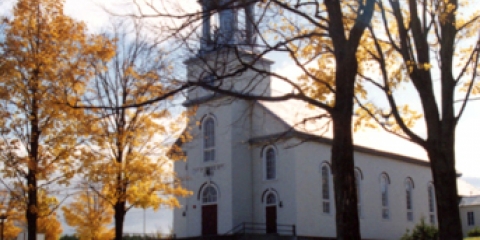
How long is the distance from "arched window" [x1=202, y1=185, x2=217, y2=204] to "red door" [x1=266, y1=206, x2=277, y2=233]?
3141 mm

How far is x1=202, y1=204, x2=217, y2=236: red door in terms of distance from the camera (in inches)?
1237

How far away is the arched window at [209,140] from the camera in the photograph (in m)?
32.6

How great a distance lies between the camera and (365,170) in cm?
3478

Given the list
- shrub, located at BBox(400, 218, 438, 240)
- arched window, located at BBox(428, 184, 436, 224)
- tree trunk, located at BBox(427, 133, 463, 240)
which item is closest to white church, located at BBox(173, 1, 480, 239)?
shrub, located at BBox(400, 218, 438, 240)

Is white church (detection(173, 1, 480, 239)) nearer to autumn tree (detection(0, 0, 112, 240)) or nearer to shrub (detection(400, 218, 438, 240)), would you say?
shrub (detection(400, 218, 438, 240))

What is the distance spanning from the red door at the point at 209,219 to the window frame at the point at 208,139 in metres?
2.72

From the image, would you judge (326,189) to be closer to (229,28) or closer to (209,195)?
(209,195)

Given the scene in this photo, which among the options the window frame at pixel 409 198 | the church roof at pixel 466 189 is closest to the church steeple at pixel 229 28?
the window frame at pixel 409 198

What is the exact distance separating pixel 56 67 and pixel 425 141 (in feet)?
35.3

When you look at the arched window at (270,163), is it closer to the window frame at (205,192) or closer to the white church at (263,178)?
the white church at (263,178)

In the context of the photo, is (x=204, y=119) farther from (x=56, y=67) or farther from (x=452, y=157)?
(x=452, y=157)

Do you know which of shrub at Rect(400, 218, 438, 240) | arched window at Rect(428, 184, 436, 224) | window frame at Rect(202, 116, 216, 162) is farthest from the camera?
arched window at Rect(428, 184, 436, 224)

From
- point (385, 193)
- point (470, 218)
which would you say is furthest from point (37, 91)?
point (470, 218)

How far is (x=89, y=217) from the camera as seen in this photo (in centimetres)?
3080
